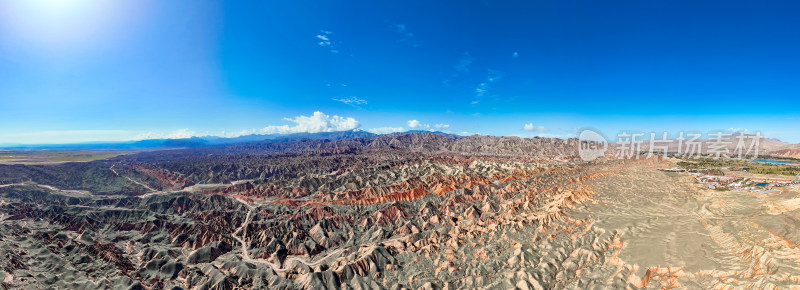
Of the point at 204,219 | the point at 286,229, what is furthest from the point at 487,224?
the point at 204,219

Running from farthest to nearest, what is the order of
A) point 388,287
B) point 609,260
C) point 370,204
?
point 370,204 < point 388,287 < point 609,260

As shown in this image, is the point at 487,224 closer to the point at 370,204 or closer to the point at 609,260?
the point at 609,260

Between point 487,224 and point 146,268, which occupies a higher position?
point 487,224

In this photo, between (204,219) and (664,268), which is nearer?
(664,268)

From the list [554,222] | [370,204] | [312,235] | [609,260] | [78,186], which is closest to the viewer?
[609,260]

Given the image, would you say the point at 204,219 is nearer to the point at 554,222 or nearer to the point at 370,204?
the point at 370,204

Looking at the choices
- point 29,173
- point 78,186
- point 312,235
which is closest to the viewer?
point 312,235

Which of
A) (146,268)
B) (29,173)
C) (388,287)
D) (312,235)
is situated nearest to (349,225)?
(312,235)

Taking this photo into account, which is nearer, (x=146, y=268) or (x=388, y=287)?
(x=388, y=287)

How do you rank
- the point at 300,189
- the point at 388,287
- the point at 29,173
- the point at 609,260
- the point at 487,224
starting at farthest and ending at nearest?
the point at 29,173 → the point at 300,189 → the point at 487,224 → the point at 388,287 → the point at 609,260
